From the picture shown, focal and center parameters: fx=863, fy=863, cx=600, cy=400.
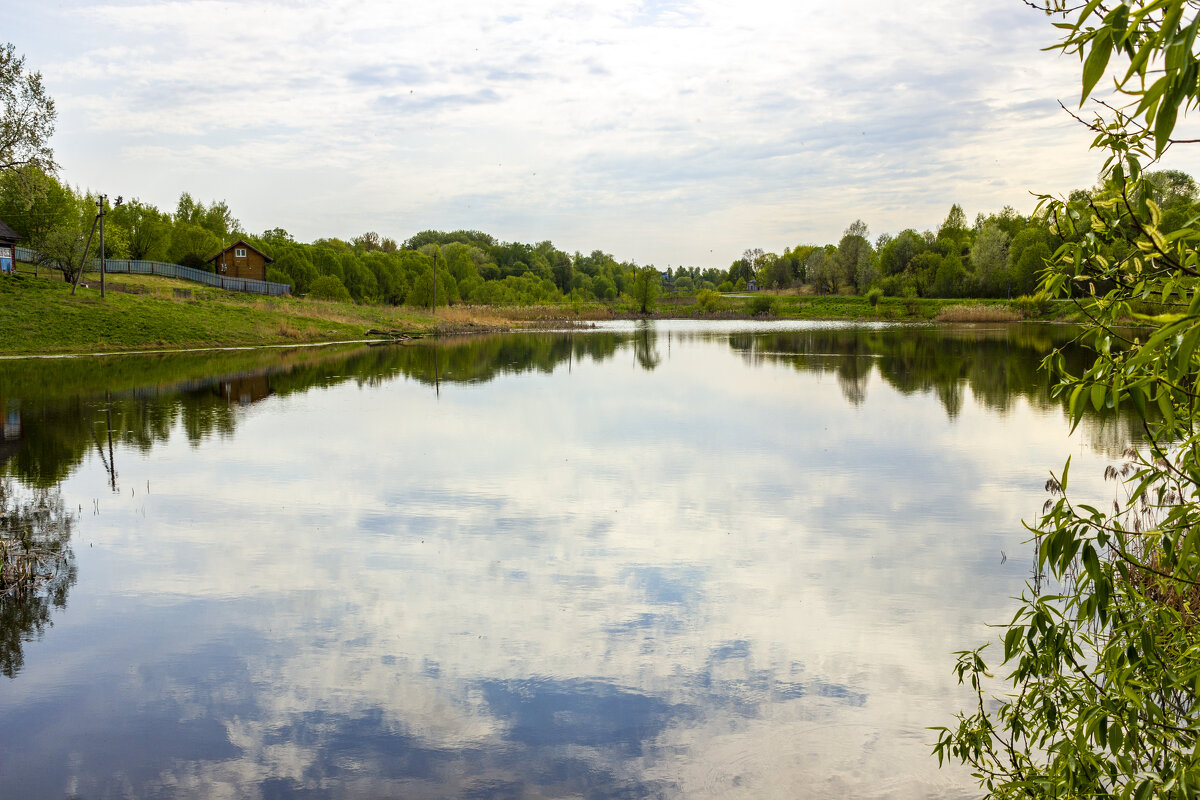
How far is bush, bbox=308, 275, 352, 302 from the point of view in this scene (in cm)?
9762

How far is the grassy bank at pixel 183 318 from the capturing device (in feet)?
145

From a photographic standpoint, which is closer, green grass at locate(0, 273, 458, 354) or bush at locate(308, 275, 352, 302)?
green grass at locate(0, 273, 458, 354)

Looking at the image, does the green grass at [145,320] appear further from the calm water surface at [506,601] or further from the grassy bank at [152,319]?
the calm water surface at [506,601]

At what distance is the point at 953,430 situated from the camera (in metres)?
22.0

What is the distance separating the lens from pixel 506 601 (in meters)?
10.0

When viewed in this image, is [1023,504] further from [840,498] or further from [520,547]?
[520,547]

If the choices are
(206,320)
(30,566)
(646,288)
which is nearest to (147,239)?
(206,320)

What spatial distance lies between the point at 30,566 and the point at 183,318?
45.4 meters

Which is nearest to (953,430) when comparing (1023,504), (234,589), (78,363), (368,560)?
(1023,504)

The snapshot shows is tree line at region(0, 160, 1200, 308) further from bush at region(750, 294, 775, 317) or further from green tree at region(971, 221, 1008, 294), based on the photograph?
bush at region(750, 294, 775, 317)

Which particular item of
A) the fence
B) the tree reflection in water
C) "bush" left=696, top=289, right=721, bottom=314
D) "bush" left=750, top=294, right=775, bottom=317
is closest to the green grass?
the fence

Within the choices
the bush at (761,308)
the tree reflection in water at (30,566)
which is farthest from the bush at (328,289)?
the tree reflection in water at (30,566)

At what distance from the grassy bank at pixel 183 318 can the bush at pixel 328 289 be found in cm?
1707

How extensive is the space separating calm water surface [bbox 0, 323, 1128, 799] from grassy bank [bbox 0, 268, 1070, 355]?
2388 cm
